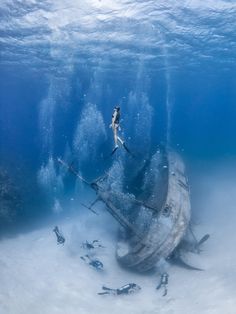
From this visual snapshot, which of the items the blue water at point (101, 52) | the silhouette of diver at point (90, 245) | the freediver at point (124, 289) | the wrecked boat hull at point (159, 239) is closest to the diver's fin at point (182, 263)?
the wrecked boat hull at point (159, 239)

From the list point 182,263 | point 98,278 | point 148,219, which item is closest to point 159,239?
point 148,219

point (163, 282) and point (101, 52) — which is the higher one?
point (101, 52)

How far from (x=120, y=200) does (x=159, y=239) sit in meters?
2.53

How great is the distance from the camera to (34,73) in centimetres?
3819

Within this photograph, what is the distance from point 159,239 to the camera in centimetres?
1249

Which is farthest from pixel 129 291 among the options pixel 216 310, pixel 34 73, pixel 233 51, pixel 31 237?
pixel 34 73

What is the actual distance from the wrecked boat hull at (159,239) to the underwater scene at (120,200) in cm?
5

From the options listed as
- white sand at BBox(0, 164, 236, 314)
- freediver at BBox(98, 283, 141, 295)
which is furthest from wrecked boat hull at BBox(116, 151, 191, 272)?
freediver at BBox(98, 283, 141, 295)

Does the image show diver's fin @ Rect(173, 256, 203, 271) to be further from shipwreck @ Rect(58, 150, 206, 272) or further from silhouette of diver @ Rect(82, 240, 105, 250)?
silhouette of diver @ Rect(82, 240, 105, 250)

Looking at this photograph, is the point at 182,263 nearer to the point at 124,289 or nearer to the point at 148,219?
the point at 148,219

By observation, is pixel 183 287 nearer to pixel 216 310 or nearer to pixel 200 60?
pixel 216 310

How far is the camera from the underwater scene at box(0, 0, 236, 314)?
37.8 feet

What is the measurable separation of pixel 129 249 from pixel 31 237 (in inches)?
295

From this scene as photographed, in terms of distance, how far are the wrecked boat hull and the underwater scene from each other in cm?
5
